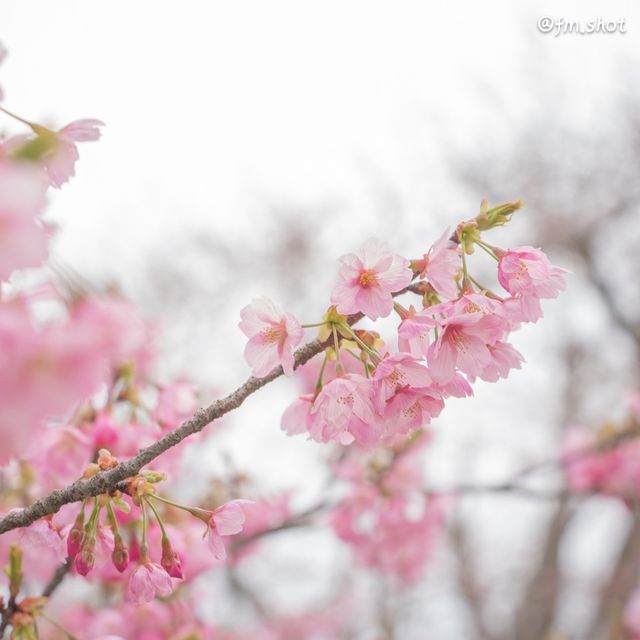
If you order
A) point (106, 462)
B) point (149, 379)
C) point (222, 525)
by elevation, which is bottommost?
point (149, 379)

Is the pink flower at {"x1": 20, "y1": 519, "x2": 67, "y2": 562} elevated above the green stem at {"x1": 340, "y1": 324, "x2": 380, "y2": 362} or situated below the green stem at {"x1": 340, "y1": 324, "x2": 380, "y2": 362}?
below

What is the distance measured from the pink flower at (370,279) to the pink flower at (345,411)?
0.12 meters

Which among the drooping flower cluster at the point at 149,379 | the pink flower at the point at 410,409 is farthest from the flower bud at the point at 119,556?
the pink flower at the point at 410,409

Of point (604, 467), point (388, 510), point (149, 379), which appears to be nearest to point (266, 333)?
point (149, 379)

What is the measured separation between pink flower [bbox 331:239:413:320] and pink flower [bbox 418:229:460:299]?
34mm

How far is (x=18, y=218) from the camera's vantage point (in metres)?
0.61

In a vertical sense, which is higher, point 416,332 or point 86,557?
point 416,332

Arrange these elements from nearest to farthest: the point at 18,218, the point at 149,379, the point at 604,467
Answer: the point at 18,218
the point at 149,379
the point at 604,467

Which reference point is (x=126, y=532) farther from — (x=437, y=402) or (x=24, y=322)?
(x=24, y=322)

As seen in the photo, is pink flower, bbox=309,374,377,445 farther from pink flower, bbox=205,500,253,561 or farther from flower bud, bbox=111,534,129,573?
flower bud, bbox=111,534,129,573

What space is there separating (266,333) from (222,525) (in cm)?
35

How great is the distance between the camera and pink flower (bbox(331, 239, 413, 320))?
1099 millimetres

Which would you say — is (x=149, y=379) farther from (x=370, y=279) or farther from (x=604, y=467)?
(x=604, y=467)

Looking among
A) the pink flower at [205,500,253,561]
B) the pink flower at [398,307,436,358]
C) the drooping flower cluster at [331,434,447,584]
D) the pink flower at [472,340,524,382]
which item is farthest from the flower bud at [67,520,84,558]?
the drooping flower cluster at [331,434,447,584]
